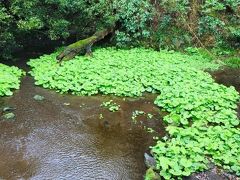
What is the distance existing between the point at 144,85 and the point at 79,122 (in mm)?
2668

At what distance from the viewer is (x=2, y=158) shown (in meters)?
6.50

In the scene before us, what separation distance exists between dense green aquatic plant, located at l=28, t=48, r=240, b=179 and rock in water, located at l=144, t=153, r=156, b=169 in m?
0.11

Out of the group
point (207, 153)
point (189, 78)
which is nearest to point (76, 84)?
point (189, 78)

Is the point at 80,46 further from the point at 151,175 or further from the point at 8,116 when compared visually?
the point at 151,175

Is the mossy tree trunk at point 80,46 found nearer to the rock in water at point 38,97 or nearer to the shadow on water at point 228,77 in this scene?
the rock in water at point 38,97

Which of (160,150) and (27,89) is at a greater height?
(160,150)


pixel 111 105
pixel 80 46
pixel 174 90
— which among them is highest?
pixel 174 90

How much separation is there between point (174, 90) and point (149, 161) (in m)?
3.28

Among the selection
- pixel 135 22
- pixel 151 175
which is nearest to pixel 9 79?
pixel 151 175

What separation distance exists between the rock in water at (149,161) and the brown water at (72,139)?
150mm

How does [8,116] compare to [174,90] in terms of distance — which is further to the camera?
[174,90]

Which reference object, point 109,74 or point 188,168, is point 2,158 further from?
point 109,74

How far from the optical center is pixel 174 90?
927 cm

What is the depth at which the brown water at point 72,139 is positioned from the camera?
6312mm
